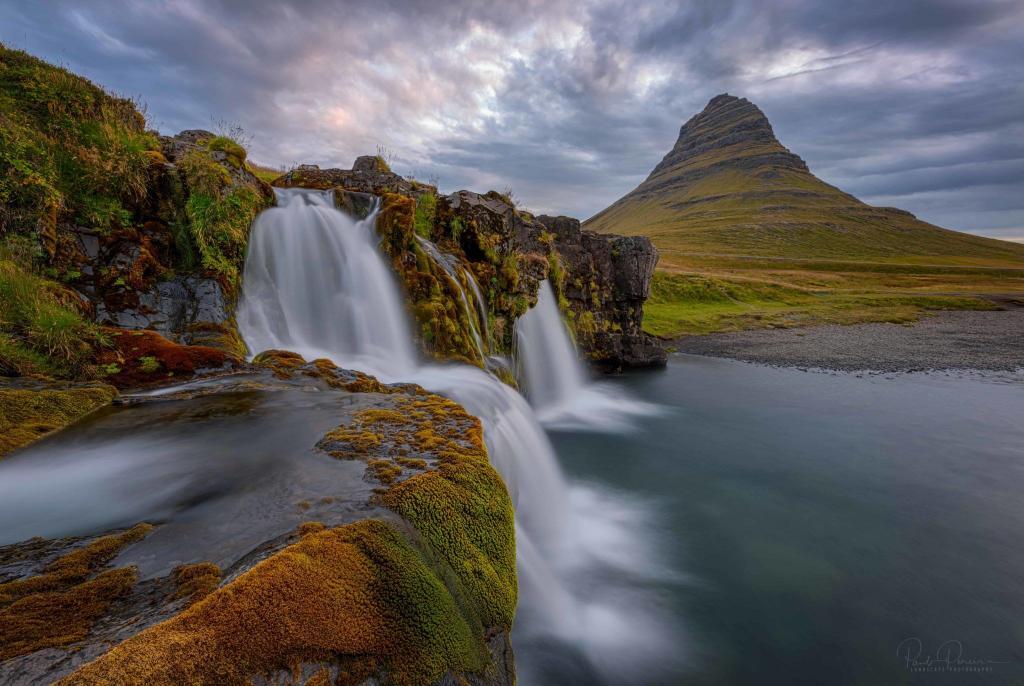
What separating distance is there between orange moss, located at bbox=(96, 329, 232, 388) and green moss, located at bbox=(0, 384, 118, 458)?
678mm

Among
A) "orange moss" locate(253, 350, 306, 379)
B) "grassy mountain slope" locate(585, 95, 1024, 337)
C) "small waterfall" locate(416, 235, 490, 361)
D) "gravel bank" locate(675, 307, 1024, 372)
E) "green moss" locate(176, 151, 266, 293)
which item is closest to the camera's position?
"orange moss" locate(253, 350, 306, 379)

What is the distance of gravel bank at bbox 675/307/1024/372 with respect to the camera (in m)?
30.1

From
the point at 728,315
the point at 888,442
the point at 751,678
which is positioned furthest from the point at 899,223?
the point at 751,678

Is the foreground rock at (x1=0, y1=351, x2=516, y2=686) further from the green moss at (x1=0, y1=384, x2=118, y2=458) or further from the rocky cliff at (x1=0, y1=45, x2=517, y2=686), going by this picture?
the green moss at (x1=0, y1=384, x2=118, y2=458)

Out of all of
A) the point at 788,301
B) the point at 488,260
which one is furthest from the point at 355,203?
the point at 788,301

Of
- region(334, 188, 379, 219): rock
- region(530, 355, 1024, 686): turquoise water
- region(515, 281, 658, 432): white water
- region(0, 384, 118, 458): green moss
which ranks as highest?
region(334, 188, 379, 219): rock

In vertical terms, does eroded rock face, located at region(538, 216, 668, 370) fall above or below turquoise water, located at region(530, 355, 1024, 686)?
above

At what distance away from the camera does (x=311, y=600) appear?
8.96 ft

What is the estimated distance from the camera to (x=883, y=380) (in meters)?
26.0

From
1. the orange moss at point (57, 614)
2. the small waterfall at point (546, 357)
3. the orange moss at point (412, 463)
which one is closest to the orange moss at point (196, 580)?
the orange moss at point (57, 614)

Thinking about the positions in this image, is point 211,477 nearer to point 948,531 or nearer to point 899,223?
point 948,531

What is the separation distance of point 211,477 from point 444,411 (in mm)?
2923

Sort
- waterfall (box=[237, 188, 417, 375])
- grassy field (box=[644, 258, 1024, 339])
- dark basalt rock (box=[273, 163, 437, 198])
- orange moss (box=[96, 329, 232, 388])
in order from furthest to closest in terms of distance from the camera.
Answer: grassy field (box=[644, 258, 1024, 339]) → dark basalt rock (box=[273, 163, 437, 198]) → waterfall (box=[237, 188, 417, 375]) → orange moss (box=[96, 329, 232, 388])
